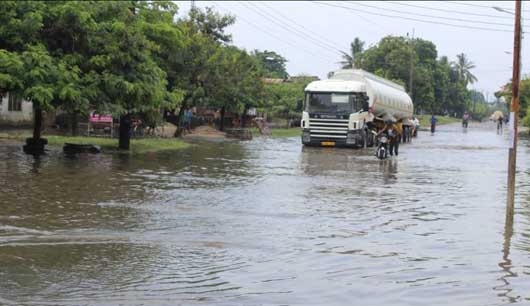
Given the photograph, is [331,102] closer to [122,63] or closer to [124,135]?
[124,135]

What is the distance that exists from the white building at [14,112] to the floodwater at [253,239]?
20417 mm

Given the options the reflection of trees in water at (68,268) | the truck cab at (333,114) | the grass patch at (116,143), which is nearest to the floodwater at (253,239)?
the reflection of trees in water at (68,268)

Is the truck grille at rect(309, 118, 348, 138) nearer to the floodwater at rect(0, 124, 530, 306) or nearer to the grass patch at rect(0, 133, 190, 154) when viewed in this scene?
the grass patch at rect(0, 133, 190, 154)

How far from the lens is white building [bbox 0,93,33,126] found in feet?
132

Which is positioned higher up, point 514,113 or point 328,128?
point 514,113

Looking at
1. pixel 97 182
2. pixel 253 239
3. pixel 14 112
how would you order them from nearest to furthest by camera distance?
pixel 253 239 → pixel 97 182 → pixel 14 112

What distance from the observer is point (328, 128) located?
36906 mm

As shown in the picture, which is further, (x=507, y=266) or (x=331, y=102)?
(x=331, y=102)

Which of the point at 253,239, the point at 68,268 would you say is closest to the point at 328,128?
the point at 253,239

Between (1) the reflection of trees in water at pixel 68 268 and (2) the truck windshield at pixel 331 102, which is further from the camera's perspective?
(2) the truck windshield at pixel 331 102

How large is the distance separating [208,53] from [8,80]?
70.2 ft

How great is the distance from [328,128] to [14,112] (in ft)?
58.8

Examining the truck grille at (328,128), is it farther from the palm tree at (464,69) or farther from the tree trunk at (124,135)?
the palm tree at (464,69)

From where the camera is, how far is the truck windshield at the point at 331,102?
3681 centimetres
